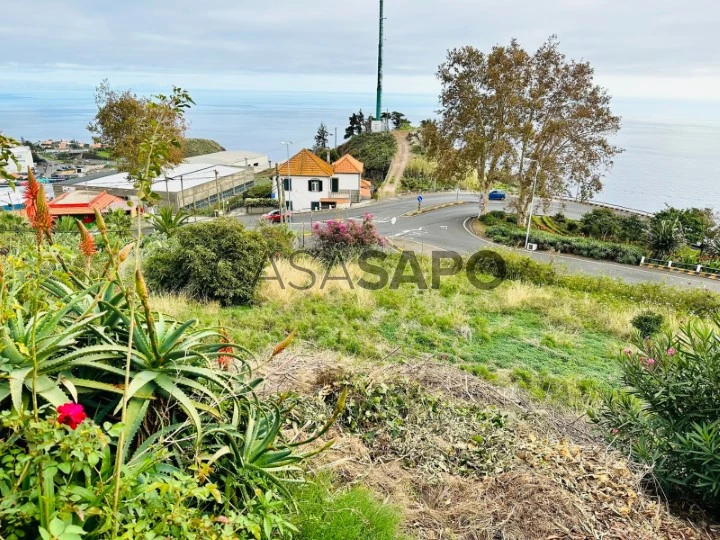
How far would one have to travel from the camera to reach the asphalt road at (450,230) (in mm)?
17906

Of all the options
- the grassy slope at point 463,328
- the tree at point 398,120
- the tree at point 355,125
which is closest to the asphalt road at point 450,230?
the grassy slope at point 463,328

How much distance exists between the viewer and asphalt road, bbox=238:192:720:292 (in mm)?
17906

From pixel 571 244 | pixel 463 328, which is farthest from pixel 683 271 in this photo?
pixel 463 328

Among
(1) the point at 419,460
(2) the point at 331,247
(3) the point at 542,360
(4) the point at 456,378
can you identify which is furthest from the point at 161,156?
(2) the point at 331,247

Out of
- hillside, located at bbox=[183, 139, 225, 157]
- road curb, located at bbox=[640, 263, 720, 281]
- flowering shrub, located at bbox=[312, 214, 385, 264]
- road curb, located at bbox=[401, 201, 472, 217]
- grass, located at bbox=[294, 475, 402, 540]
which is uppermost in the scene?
hillside, located at bbox=[183, 139, 225, 157]

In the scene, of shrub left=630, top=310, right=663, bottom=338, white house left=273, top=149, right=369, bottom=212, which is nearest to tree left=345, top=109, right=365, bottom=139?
white house left=273, top=149, right=369, bottom=212

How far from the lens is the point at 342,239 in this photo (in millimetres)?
12719

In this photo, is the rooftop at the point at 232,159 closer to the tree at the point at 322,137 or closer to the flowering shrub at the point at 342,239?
the tree at the point at 322,137

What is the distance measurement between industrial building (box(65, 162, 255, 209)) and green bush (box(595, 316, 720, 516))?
81.1 feet

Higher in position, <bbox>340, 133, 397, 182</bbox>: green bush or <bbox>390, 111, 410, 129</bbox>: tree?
<bbox>390, 111, 410, 129</bbox>: tree

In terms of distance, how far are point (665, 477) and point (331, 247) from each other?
1032 centimetres

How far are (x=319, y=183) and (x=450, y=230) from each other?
11772mm

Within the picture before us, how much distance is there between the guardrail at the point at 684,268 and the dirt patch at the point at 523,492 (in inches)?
759

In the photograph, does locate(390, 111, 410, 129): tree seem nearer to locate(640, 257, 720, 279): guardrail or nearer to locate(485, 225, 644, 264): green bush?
locate(485, 225, 644, 264): green bush
